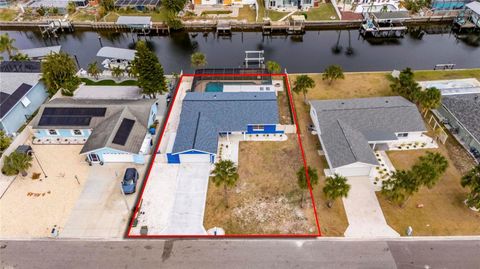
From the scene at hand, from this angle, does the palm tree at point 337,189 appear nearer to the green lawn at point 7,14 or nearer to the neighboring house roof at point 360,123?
the neighboring house roof at point 360,123

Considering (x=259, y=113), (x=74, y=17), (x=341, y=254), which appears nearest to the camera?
(x=341, y=254)

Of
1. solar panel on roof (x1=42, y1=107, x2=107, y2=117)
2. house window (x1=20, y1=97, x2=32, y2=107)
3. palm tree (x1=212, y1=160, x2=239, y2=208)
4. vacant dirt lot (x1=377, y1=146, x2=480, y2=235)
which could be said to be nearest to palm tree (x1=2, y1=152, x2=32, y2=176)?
solar panel on roof (x1=42, y1=107, x2=107, y2=117)

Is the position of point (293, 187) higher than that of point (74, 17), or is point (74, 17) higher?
point (74, 17)

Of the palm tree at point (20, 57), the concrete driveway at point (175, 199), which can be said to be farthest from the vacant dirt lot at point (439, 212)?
the palm tree at point (20, 57)

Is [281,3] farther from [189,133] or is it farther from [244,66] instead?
[189,133]

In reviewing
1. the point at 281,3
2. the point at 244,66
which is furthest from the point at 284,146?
the point at 281,3

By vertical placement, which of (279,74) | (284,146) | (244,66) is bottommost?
(284,146)
